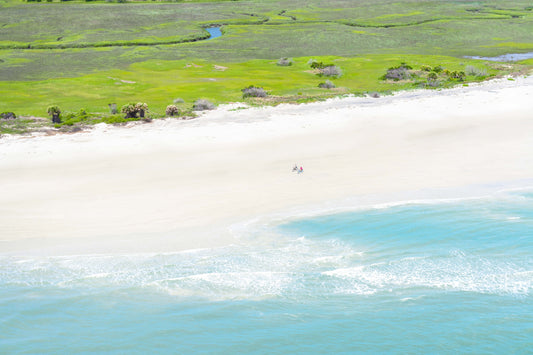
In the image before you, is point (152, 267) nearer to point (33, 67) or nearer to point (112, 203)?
point (112, 203)

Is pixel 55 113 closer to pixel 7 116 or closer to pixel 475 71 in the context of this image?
pixel 7 116

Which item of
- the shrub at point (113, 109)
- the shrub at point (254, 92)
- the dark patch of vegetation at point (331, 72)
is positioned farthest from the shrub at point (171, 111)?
the dark patch of vegetation at point (331, 72)

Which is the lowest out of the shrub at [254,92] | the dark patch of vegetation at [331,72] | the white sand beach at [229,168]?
the white sand beach at [229,168]

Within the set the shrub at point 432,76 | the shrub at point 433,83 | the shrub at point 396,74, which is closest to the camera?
the shrub at point 433,83

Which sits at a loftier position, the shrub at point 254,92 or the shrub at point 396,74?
the shrub at point 396,74

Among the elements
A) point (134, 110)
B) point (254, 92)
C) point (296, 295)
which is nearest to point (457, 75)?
point (254, 92)

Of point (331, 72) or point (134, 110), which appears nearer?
point (134, 110)

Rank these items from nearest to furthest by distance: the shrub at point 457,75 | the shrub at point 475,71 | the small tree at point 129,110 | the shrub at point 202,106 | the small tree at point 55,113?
the small tree at point 55,113 → the small tree at point 129,110 → the shrub at point 202,106 → the shrub at point 457,75 → the shrub at point 475,71

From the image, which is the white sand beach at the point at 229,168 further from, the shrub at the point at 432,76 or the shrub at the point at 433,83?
the shrub at the point at 432,76
